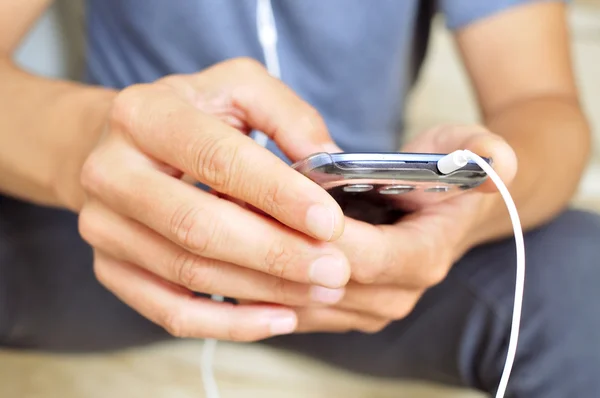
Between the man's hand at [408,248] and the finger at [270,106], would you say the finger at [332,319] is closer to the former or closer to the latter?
the man's hand at [408,248]

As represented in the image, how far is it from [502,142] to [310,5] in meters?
0.33

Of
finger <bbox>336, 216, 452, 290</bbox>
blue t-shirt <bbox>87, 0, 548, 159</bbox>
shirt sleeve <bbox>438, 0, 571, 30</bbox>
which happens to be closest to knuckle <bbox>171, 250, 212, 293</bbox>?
finger <bbox>336, 216, 452, 290</bbox>

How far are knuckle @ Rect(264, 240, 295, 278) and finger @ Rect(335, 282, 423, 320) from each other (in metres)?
0.09

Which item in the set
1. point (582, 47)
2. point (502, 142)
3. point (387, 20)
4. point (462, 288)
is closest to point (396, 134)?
point (387, 20)

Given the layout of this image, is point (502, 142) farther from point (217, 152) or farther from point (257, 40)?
point (257, 40)

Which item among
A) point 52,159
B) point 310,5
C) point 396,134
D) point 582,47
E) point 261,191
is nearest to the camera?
point 261,191

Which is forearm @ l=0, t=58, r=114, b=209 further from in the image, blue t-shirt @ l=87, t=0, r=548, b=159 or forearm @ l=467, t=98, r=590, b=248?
forearm @ l=467, t=98, r=590, b=248

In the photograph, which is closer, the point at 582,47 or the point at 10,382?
the point at 10,382

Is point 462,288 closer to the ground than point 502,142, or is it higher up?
closer to the ground

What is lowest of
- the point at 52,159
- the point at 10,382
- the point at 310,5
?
the point at 10,382

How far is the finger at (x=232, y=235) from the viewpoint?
1.30ft

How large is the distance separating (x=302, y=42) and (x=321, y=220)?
1.32ft

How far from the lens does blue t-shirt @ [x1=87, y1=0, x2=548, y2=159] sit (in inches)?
27.3

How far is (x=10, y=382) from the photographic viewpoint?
69 cm
